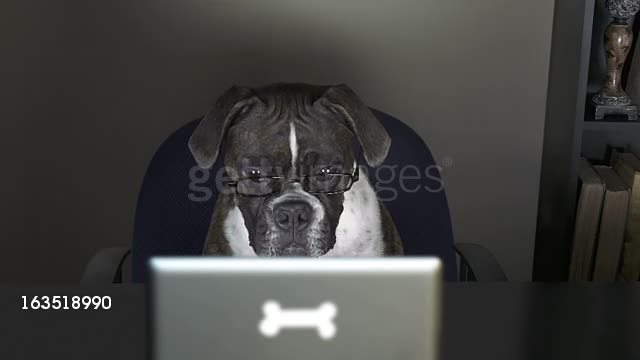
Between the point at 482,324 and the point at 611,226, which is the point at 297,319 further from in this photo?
the point at 611,226

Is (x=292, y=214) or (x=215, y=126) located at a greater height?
(x=215, y=126)

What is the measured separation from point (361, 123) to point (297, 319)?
42.3 inches

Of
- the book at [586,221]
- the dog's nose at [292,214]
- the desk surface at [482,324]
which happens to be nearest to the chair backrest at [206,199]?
the dog's nose at [292,214]

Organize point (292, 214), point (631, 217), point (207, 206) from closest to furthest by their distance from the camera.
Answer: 1. point (292, 214)
2. point (207, 206)
3. point (631, 217)

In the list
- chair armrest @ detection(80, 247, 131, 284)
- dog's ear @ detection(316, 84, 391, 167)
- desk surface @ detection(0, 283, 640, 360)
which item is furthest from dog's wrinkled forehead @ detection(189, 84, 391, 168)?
desk surface @ detection(0, 283, 640, 360)

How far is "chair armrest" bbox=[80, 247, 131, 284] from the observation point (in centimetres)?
143

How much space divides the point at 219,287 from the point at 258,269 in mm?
23

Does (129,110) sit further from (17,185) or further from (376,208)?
(376,208)

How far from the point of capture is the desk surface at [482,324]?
3.09 feet

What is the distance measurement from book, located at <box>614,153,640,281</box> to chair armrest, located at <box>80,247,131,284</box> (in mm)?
1184

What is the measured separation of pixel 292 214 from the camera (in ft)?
4.81

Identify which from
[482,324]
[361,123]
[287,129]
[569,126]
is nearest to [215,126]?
[287,129]

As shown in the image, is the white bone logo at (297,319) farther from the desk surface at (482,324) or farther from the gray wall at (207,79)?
the gray wall at (207,79)

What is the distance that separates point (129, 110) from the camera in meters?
2.30
